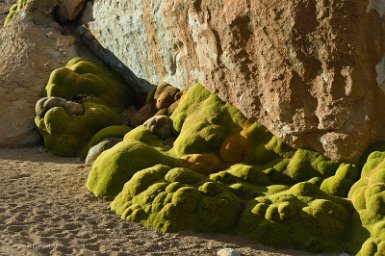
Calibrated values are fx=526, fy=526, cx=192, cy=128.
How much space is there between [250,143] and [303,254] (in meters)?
4.61

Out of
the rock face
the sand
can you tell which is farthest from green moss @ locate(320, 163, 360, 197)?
the sand

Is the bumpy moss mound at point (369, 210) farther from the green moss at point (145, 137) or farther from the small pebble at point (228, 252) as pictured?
the green moss at point (145, 137)

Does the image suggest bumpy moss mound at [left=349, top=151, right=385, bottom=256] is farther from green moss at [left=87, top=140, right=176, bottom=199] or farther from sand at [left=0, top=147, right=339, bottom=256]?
green moss at [left=87, top=140, right=176, bottom=199]

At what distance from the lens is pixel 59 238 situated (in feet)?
36.1

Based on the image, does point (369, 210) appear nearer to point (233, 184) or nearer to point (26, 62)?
point (233, 184)

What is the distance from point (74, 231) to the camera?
11469mm

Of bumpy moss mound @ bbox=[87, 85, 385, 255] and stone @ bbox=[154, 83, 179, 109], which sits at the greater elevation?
stone @ bbox=[154, 83, 179, 109]

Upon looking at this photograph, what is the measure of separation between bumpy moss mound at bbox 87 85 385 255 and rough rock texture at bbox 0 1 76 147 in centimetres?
708

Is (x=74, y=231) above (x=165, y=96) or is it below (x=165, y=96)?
below

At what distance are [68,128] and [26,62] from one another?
558 cm

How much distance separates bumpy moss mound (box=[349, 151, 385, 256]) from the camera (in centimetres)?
1053

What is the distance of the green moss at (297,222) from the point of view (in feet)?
36.3

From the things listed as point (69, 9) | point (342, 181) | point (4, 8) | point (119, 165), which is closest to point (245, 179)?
point (342, 181)

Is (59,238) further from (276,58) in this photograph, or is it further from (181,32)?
(181,32)
